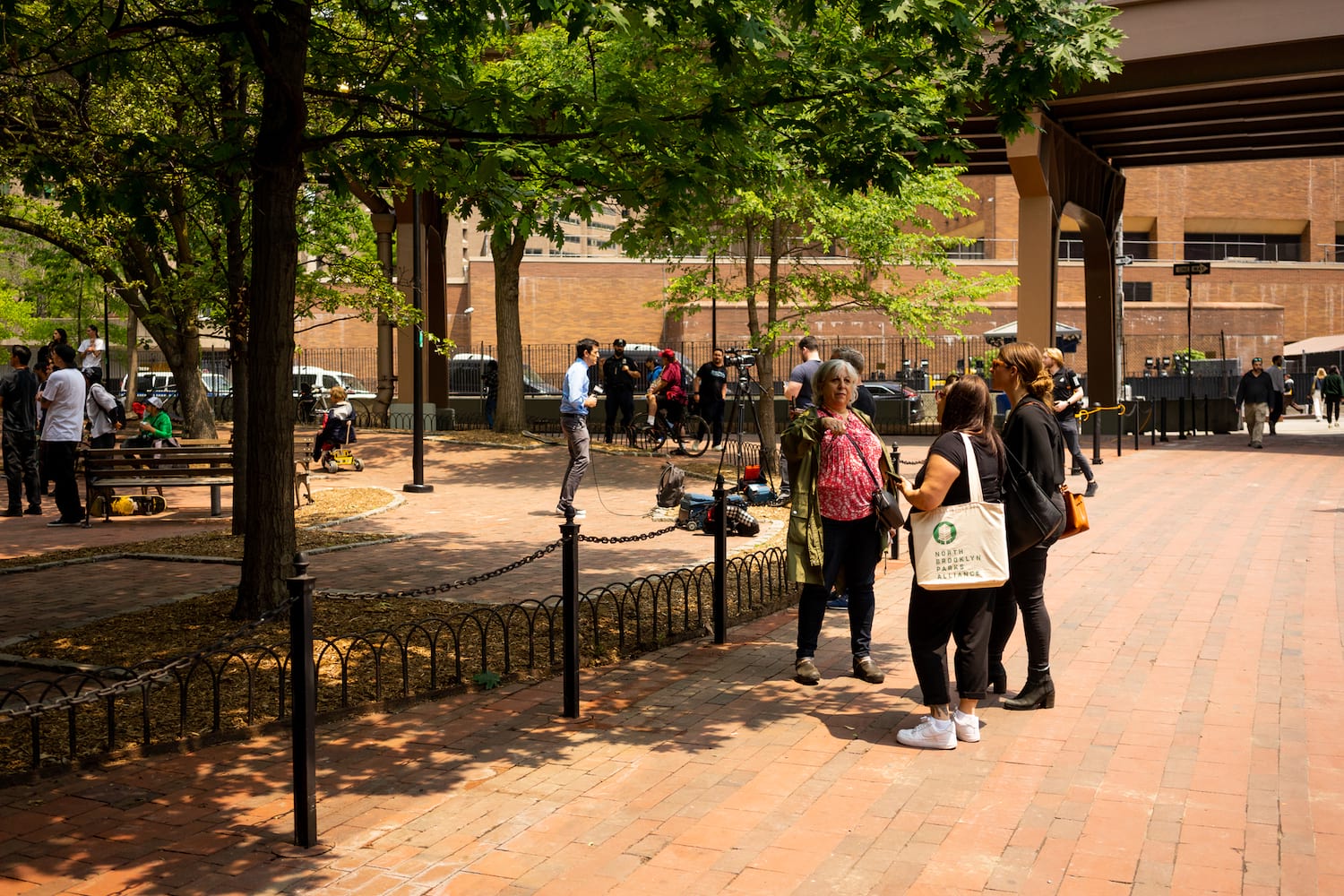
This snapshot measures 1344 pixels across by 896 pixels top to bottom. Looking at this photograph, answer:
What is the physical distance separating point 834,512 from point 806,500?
187 mm

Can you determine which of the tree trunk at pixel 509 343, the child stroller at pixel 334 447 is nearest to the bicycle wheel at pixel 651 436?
the tree trunk at pixel 509 343

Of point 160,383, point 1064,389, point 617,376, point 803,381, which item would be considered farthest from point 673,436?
point 160,383

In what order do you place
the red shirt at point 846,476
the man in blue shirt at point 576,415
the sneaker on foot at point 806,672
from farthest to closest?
the man in blue shirt at point 576,415 < the sneaker on foot at point 806,672 < the red shirt at point 846,476

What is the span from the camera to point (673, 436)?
22094 millimetres

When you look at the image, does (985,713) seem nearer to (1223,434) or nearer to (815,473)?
(815,473)

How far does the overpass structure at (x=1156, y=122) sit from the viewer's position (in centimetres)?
2167

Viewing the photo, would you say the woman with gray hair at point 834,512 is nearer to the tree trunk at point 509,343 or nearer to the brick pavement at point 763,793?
the brick pavement at point 763,793

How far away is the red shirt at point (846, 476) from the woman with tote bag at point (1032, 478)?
0.81m

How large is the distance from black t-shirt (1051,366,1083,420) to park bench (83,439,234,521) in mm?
9322

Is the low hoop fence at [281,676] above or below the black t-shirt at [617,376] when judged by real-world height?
below

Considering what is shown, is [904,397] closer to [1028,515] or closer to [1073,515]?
[1073,515]

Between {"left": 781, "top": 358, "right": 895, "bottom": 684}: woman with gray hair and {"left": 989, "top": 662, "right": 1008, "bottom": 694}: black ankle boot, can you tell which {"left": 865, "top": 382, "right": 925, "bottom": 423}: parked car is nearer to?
{"left": 781, "top": 358, "right": 895, "bottom": 684}: woman with gray hair

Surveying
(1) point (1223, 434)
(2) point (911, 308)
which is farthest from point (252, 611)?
(1) point (1223, 434)

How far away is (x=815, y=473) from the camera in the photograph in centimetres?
703
